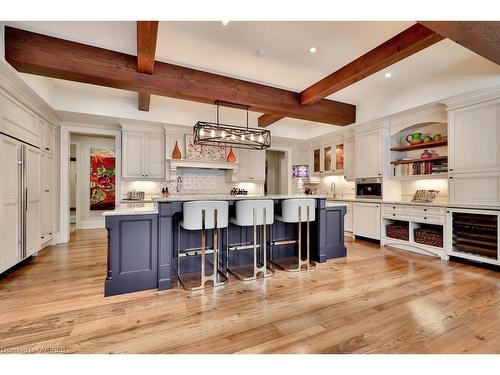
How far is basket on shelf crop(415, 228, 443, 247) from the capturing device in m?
3.85

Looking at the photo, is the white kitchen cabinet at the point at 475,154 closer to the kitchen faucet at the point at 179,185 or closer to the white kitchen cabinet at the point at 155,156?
the kitchen faucet at the point at 179,185

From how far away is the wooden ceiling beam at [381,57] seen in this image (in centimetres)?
249

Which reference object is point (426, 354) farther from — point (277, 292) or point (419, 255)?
point (419, 255)

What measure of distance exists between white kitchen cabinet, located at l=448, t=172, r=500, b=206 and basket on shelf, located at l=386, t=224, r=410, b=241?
35.7 inches

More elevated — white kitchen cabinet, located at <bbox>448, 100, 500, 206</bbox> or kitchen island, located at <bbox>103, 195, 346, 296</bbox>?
white kitchen cabinet, located at <bbox>448, 100, 500, 206</bbox>

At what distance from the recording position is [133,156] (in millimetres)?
5250

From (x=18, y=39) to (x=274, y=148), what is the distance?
222 inches

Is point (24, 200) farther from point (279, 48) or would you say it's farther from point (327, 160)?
point (327, 160)

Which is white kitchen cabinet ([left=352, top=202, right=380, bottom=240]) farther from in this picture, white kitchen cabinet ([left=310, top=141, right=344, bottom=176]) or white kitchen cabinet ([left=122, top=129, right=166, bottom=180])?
white kitchen cabinet ([left=122, top=129, right=166, bottom=180])

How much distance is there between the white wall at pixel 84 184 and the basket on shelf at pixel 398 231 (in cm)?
711

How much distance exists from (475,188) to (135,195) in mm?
5972

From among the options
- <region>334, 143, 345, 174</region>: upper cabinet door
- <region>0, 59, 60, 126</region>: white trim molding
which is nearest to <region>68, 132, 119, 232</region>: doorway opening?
<region>0, 59, 60, 126</region>: white trim molding

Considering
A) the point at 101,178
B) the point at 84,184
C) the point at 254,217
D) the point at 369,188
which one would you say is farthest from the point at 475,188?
the point at 84,184
